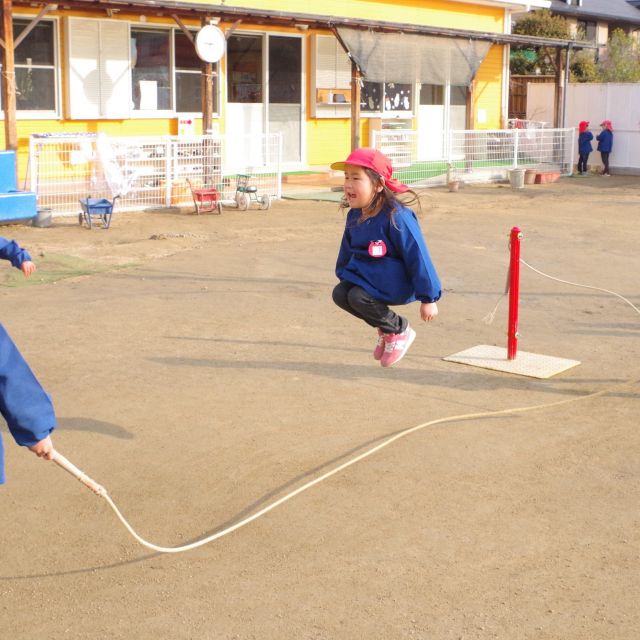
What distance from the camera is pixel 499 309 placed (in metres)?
9.49

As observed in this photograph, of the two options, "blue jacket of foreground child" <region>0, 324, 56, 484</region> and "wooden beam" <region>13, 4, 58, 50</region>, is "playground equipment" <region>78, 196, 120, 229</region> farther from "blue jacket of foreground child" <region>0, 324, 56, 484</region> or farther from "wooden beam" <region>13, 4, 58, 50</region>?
"blue jacket of foreground child" <region>0, 324, 56, 484</region>

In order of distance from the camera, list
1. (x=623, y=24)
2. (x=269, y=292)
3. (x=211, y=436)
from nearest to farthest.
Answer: (x=211, y=436) → (x=269, y=292) → (x=623, y=24)

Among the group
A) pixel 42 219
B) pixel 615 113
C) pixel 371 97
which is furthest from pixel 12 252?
pixel 615 113

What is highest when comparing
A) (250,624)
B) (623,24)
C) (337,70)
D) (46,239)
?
(623,24)

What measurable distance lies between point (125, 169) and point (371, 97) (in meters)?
9.36

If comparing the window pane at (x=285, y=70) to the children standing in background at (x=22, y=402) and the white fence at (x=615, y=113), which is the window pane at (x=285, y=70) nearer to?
the white fence at (x=615, y=113)

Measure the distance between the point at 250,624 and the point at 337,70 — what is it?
64.8 ft

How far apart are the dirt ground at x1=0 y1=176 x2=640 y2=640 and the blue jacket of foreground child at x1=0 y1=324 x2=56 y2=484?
2.49 feet

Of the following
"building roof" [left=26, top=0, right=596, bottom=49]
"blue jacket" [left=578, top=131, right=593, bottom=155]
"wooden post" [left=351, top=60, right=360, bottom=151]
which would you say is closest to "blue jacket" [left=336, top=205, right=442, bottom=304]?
"building roof" [left=26, top=0, right=596, bottom=49]

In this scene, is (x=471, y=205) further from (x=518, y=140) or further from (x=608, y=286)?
(x=608, y=286)

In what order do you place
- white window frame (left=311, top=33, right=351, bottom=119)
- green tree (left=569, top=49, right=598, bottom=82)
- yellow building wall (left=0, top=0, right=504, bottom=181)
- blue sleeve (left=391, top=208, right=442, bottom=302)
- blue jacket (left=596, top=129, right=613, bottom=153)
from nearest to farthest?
blue sleeve (left=391, top=208, right=442, bottom=302), yellow building wall (left=0, top=0, right=504, bottom=181), white window frame (left=311, top=33, right=351, bottom=119), blue jacket (left=596, top=129, right=613, bottom=153), green tree (left=569, top=49, right=598, bottom=82)

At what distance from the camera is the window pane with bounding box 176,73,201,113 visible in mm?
19922

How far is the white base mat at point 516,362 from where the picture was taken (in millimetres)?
7266

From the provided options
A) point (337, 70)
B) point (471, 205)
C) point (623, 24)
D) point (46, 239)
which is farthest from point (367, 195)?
point (623, 24)
